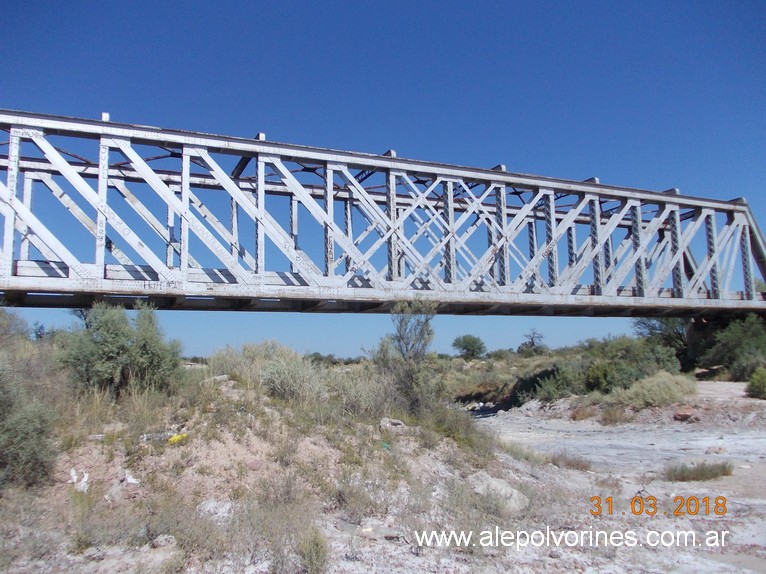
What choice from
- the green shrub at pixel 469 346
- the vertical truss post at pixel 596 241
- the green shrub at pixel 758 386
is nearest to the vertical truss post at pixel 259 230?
the vertical truss post at pixel 596 241

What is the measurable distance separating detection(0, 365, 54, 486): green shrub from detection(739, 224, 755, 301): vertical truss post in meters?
27.2

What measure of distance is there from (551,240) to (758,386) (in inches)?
338

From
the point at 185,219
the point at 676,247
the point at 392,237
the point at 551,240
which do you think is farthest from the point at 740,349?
the point at 185,219

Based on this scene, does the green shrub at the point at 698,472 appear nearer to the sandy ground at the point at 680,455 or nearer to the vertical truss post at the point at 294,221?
the sandy ground at the point at 680,455

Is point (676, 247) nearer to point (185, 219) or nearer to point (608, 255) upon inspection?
point (608, 255)

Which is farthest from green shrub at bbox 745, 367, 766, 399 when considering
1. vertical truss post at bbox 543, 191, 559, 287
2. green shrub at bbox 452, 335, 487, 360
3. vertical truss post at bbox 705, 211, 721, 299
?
green shrub at bbox 452, 335, 487, 360

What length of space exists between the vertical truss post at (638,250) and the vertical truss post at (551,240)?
409 cm

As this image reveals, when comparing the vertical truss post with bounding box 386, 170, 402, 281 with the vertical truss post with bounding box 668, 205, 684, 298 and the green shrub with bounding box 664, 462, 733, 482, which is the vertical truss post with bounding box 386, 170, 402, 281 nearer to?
the green shrub with bounding box 664, 462, 733, 482

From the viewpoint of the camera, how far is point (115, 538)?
5.98 m

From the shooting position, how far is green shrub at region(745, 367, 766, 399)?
19203mm

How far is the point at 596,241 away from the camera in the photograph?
20609 mm

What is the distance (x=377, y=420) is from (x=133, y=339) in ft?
15.2

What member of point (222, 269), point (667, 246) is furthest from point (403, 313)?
point (667, 246)

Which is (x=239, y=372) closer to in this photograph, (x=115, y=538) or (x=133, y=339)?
(x=133, y=339)
